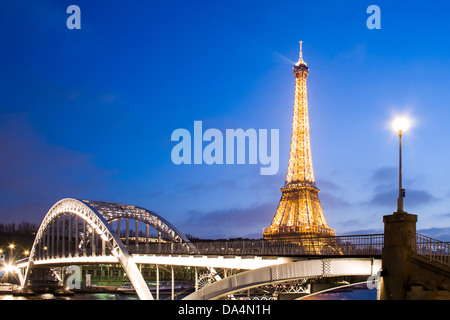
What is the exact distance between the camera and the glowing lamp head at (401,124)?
18469 millimetres

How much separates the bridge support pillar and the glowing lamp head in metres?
3.06

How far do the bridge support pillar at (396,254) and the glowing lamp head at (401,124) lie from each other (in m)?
3.06

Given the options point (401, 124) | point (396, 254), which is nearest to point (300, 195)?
point (401, 124)

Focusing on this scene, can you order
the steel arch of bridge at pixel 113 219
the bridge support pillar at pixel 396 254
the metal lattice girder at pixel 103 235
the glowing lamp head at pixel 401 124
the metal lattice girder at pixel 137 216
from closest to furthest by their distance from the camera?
1. the bridge support pillar at pixel 396 254
2. the glowing lamp head at pixel 401 124
3. the metal lattice girder at pixel 103 235
4. the steel arch of bridge at pixel 113 219
5. the metal lattice girder at pixel 137 216

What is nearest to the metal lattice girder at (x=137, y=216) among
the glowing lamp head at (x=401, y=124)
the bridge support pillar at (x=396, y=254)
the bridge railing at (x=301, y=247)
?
the bridge railing at (x=301, y=247)

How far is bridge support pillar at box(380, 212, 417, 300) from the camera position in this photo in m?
17.5

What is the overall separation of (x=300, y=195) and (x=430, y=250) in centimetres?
6613

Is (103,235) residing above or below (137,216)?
below

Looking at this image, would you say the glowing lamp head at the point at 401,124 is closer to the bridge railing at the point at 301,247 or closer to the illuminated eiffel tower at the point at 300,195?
the bridge railing at the point at 301,247

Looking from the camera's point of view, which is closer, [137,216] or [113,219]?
[113,219]

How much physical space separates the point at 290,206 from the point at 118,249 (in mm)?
43235

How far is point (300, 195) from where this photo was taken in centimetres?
8394

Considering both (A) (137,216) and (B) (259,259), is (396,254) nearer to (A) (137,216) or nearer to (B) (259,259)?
(B) (259,259)

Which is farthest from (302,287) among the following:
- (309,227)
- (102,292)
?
(102,292)
